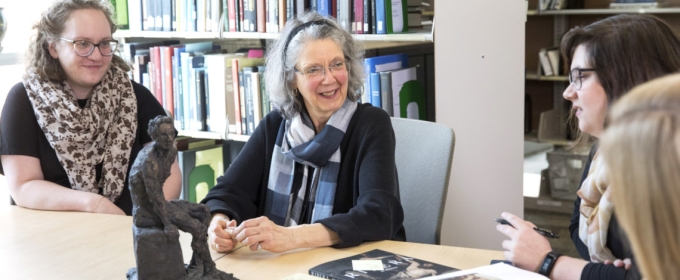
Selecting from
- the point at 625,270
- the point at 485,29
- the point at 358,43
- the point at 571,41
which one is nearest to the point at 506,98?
the point at 485,29

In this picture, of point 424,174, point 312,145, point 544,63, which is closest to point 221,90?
point 312,145

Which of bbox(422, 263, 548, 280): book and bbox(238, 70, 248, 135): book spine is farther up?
bbox(238, 70, 248, 135): book spine

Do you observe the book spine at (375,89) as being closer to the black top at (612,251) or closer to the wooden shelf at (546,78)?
the black top at (612,251)

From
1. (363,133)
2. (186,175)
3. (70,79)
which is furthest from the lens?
(186,175)

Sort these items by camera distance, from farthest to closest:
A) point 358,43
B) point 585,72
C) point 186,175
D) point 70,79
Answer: point 186,175, point 70,79, point 358,43, point 585,72

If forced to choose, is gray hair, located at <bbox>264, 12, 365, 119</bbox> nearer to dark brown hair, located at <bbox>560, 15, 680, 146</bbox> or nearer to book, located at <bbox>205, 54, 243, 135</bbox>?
dark brown hair, located at <bbox>560, 15, 680, 146</bbox>

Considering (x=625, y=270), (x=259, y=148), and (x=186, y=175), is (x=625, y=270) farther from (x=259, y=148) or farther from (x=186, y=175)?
(x=186, y=175)

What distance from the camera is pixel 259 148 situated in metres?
2.18

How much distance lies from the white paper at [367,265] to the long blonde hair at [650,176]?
2.71 ft

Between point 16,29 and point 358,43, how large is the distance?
2.28 meters

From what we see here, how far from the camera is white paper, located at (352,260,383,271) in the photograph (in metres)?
1.56

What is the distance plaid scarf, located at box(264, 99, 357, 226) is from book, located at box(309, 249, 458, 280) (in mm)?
436

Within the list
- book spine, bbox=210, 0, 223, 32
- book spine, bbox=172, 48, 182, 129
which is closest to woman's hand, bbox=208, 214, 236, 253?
book spine, bbox=210, 0, 223, 32

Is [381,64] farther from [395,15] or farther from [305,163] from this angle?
[305,163]
